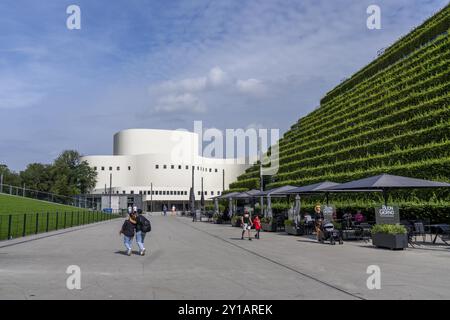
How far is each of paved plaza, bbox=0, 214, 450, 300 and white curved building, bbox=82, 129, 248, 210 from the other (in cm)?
10625

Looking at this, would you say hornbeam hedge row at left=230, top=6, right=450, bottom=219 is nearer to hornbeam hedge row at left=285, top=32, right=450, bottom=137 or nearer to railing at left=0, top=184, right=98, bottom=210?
hornbeam hedge row at left=285, top=32, right=450, bottom=137

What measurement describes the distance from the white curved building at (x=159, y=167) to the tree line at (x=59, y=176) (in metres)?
7.48

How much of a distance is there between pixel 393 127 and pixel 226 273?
79.6ft

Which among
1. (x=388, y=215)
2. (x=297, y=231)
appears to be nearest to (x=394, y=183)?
(x=388, y=215)

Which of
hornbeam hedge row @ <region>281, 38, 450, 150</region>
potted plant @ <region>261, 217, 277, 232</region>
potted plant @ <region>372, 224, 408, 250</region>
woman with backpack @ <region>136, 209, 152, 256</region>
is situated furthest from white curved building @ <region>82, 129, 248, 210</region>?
potted plant @ <region>372, 224, 408, 250</region>

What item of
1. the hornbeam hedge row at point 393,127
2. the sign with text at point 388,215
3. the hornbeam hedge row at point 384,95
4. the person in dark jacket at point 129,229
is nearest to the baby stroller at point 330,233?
the sign with text at point 388,215

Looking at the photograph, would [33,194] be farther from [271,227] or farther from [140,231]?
[140,231]

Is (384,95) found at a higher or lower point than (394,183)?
higher

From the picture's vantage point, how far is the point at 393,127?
102 feet

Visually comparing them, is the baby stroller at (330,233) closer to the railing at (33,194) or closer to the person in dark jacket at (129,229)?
the person in dark jacket at (129,229)

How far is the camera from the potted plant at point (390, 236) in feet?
52.9
